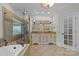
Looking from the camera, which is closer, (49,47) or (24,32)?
(49,47)

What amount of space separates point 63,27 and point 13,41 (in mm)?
1056

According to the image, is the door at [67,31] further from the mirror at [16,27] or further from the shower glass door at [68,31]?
the mirror at [16,27]

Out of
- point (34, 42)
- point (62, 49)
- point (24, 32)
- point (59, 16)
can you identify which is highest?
point (59, 16)

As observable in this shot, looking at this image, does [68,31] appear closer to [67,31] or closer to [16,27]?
[67,31]

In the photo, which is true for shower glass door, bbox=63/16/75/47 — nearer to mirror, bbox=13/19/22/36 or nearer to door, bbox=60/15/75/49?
door, bbox=60/15/75/49

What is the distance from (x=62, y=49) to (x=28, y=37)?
0.74 meters

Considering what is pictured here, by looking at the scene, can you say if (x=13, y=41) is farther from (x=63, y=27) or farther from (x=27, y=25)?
(x=63, y=27)

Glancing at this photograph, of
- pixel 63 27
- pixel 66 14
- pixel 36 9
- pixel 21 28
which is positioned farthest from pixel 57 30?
pixel 21 28

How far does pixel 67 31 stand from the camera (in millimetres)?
2619

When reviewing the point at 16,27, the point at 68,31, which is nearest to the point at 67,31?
the point at 68,31

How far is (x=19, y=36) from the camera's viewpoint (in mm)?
2641

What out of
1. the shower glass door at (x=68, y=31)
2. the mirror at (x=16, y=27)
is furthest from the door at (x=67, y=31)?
the mirror at (x=16, y=27)

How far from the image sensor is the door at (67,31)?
8.44 ft

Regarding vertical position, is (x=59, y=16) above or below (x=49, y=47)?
above
